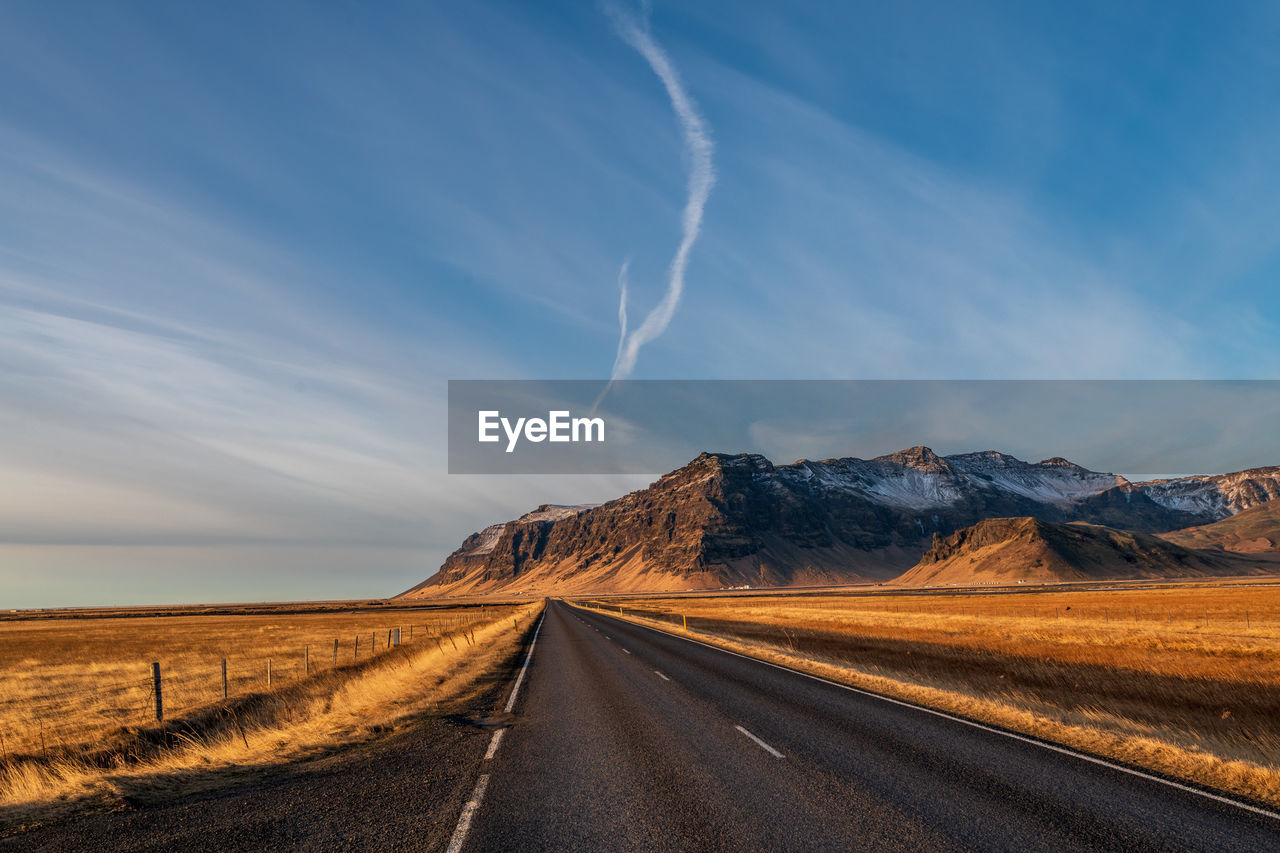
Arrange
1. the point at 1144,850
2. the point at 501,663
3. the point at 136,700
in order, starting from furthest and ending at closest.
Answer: the point at 501,663 → the point at 136,700 → the point at 1144,850

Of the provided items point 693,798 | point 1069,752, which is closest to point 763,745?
point 693,798

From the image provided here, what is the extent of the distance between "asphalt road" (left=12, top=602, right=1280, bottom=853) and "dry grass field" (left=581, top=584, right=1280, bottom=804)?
4.91ft

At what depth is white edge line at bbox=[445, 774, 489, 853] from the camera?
21.0 feet

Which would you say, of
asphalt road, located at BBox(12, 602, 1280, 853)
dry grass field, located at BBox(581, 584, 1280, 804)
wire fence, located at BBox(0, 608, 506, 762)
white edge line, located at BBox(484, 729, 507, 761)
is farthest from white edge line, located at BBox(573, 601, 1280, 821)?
wire fence, located at BBox(0, 608, 506, 762)

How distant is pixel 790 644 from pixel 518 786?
27066 millimetres

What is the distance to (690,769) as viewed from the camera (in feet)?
30.2

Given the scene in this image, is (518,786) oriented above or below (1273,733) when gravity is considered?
above

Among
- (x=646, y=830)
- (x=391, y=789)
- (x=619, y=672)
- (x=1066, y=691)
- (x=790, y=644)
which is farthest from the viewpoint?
(x=790, y=644)

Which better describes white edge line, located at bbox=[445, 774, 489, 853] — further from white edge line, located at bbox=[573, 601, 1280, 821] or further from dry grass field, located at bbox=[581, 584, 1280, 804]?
dry grass field, located at bbox=[581, 584, 1280, 804]

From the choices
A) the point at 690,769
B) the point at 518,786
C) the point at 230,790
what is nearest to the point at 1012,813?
the point at 690,769

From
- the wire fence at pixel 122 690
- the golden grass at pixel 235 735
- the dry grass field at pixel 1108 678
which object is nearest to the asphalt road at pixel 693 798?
the golden grass at pixel 235 735

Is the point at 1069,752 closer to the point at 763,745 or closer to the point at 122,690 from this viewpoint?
the point at 763,745

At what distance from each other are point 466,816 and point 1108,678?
2120 centimetres

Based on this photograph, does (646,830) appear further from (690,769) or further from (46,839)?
(46,839)
